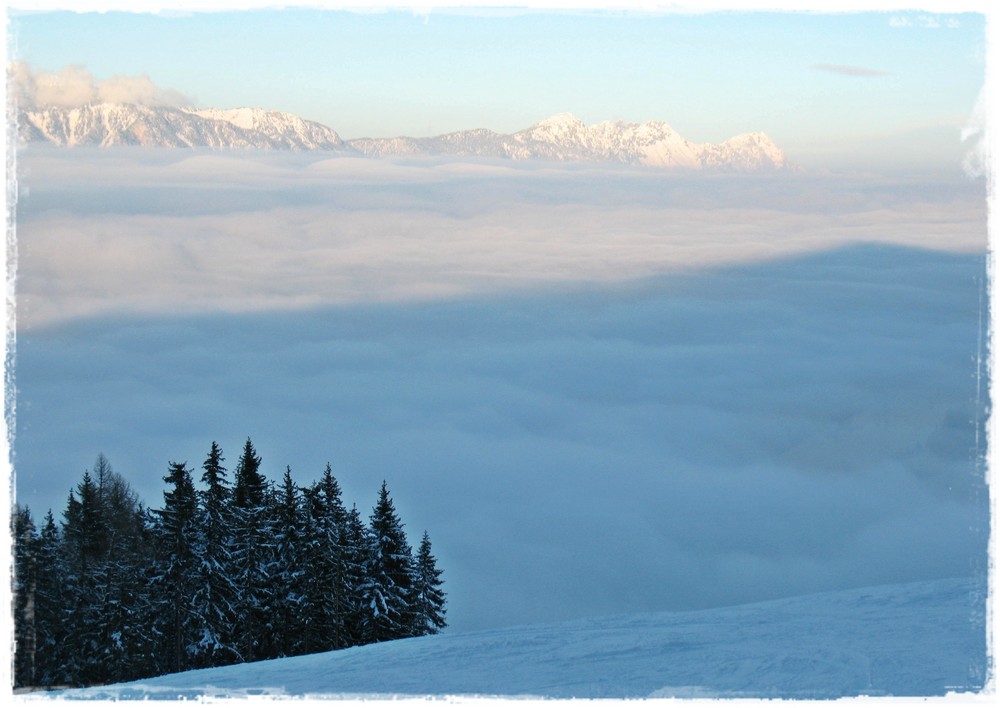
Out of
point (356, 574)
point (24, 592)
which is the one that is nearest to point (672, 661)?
point (356, 574)

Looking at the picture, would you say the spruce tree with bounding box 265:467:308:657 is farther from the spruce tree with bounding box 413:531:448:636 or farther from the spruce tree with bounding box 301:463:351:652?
the spruce tree with bounding box 413:531:448:636

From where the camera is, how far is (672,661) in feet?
59.7

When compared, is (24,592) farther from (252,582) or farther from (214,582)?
(252,582)

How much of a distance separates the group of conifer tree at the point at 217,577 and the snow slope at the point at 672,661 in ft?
28.0

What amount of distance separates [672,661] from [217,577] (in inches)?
555

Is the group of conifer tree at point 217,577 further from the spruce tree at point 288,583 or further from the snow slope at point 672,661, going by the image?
the snow slope at point 672,661

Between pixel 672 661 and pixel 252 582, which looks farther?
pixel 252 582

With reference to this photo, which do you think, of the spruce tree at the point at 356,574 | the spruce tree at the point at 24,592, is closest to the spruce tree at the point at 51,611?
the spruce tree at the point at 24,592

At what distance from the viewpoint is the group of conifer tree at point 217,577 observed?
27.2 metres

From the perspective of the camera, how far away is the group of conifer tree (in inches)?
1072

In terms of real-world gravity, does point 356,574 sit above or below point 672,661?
above

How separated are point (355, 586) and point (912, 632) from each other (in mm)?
14741

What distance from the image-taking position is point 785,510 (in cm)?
16525

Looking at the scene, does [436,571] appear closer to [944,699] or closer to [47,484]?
[944,699]
